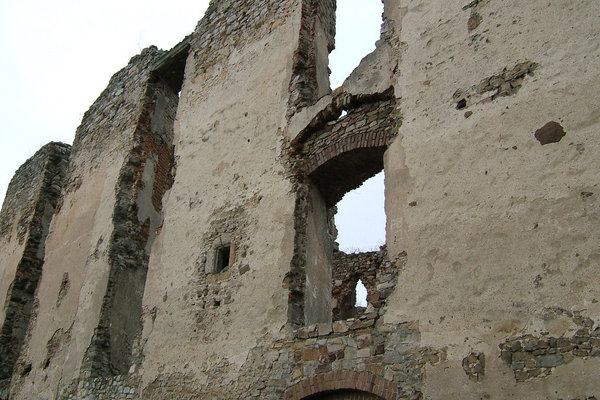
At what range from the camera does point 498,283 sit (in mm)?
4531

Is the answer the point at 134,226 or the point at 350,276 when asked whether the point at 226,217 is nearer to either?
the point at 134,226

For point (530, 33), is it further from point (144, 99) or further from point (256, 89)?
point (144, 99)

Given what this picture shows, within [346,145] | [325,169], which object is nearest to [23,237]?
[325,169]

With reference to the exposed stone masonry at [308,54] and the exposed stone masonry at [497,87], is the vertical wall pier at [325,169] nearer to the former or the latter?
the exposed stone masonry at [308,54]

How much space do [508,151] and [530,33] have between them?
1126 mm

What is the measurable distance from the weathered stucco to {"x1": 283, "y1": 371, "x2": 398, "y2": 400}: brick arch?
16 mm

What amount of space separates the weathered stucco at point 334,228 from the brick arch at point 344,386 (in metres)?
0.02

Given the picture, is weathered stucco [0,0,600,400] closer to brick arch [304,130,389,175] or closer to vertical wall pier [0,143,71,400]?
brick arch [304,130,389,175]

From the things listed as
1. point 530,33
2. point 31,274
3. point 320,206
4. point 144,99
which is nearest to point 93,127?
point 144,99

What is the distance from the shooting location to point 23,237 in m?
11.7

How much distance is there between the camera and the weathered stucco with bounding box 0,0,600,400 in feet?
14.5

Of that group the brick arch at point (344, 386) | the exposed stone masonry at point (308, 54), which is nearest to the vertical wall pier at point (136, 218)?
the exposed stone masonry at point (308, 54)

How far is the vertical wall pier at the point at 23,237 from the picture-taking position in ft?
35.0

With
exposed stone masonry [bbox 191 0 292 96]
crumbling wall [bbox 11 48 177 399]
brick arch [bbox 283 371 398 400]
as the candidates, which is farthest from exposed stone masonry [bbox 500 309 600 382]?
crumbling wall [bbox 11 48 177 399]
